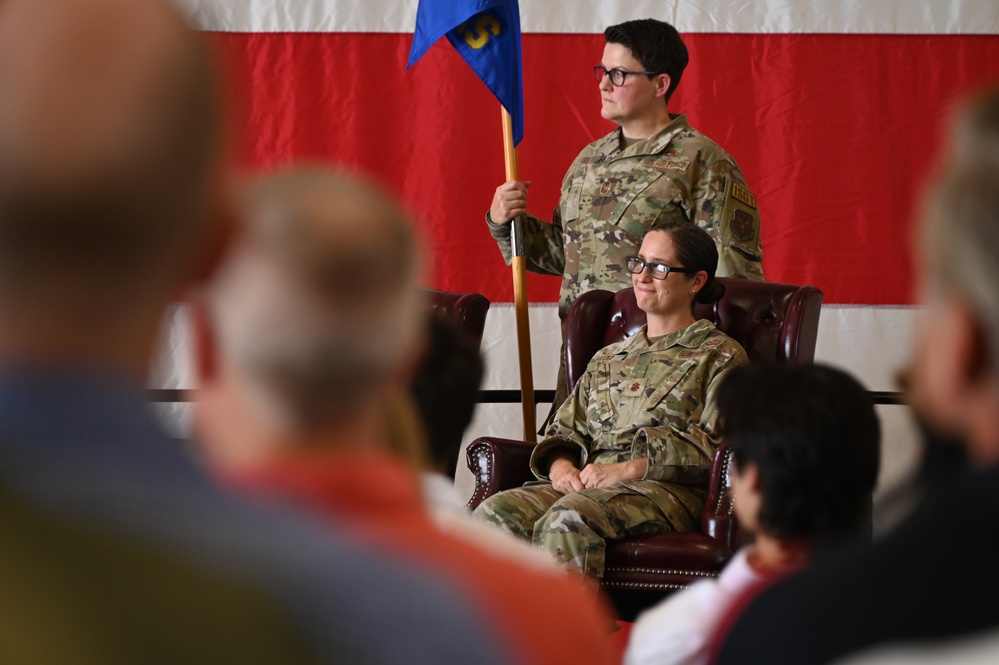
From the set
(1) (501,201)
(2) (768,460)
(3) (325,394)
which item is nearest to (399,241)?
(3) (325,394)

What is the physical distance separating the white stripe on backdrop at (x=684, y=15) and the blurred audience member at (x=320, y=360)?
13.8 feet

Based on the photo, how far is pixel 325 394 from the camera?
1.84ft

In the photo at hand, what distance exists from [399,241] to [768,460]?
3.28ft

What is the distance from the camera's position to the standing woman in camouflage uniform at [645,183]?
3.52 metres

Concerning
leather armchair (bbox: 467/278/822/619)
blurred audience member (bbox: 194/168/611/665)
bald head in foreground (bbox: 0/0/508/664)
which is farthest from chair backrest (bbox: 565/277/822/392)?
bald head in foreground (bbox: 0/0/508/664)

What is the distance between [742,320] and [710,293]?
0.41ft

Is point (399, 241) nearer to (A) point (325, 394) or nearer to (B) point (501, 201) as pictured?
(A) point (325, 394)

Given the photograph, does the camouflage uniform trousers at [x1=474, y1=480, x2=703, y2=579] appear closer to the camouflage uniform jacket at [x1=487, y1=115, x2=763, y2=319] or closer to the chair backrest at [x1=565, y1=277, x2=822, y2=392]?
the chair backrest at [x1=565, y1=277, x2=822, y2=392]

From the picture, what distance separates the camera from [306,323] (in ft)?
1.82

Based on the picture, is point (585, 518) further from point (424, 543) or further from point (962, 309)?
point (424, 543)

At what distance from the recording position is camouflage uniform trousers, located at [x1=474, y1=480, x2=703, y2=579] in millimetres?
2691

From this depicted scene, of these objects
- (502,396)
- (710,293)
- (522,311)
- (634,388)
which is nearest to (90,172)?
(634,388)

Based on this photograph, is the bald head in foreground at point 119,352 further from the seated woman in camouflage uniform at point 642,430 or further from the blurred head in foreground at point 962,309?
the seated woman in camouflage uniform at point 642,430

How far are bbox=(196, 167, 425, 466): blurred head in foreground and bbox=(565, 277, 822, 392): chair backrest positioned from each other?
244 cm
